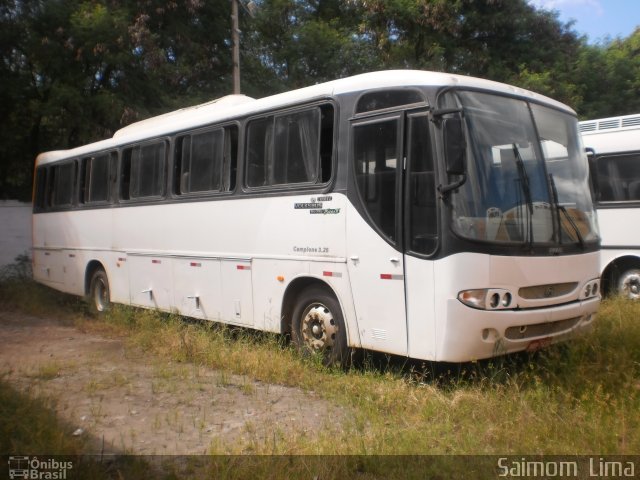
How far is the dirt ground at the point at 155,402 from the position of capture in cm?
468

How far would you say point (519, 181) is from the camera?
18.8ft

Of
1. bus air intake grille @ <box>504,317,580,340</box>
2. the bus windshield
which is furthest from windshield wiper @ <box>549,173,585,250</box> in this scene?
bus air intake grille @ <box>504,317,580,340</box>

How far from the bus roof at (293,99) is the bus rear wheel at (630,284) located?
176 inches

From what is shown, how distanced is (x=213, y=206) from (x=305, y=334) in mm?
2418

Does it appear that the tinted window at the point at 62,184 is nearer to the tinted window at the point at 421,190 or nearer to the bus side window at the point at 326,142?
the bus side window at the point at 326,142

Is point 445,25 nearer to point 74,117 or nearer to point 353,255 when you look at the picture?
point 74,117

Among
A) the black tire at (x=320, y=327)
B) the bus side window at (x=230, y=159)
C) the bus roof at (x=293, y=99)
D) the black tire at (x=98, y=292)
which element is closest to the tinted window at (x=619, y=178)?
the bus roof at (x=293, y=99)

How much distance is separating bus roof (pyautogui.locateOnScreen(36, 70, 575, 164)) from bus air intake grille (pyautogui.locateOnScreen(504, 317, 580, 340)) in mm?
2325

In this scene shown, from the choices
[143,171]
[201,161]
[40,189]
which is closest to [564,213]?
[201,161]

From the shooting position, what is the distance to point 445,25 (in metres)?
17.4

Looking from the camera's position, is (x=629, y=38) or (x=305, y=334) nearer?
(x=305, y=334)

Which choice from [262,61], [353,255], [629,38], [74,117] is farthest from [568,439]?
[629,38]

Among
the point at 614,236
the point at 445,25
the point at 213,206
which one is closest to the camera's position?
the point at 213,206

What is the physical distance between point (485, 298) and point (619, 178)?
6542 millimetres
